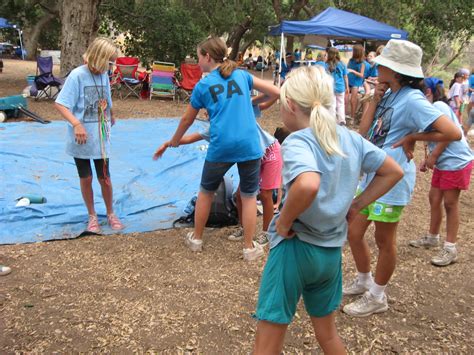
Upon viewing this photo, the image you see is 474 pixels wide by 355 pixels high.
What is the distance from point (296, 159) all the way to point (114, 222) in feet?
9.96

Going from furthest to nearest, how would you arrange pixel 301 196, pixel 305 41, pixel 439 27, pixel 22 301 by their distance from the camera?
pixel 439 27 → pixel 305 41 → pixel 22 301 → pixel 301 196

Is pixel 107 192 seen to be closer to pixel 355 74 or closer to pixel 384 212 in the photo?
pixel 384 212

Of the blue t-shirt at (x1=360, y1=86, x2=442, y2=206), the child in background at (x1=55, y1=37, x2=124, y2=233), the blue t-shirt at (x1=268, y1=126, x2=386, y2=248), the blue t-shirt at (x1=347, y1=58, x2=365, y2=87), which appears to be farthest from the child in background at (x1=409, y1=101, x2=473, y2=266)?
the blue t-shirt at (x1=347, y1=58, x2=365, y2=87)

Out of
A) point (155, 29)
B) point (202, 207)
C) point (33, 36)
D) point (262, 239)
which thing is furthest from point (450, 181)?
point (33, 36)

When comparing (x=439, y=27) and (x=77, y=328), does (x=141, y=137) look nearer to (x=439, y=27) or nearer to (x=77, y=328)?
(x=77, y=328)

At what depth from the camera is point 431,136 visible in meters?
2.61

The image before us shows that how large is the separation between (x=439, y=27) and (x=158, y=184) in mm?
17439

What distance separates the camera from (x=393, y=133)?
2.73 m

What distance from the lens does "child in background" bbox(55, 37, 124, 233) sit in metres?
3.81

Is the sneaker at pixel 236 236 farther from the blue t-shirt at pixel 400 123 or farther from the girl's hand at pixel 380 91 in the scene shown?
the girl's hand at pixel 380 91

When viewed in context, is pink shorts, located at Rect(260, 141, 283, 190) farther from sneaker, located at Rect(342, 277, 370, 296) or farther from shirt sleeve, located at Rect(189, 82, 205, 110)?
sneaker, located at Rect(342, 277, 370, 296)

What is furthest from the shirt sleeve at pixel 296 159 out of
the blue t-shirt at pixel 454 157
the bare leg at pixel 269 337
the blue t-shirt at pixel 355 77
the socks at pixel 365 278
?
the blue t-shirt at pixel 355 77

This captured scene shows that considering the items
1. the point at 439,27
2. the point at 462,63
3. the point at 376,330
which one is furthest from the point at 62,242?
the point at 462,63

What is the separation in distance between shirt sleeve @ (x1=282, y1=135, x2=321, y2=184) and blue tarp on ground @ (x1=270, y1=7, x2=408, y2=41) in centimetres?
1125
